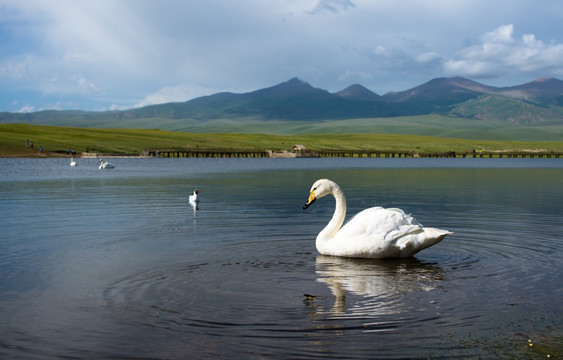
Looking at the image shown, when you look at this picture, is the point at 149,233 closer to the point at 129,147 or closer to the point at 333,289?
the point at 333,289

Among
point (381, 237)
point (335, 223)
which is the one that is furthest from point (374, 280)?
point (335, 223)

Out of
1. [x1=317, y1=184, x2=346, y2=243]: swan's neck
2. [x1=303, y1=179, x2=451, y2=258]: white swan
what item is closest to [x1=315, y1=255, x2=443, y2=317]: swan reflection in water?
[x1=303, y1=179, x2=451, y2=258]: white swan

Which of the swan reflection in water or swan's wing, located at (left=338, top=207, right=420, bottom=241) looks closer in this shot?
the swan reflection in water

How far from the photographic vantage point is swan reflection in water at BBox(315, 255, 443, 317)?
10.9 meters

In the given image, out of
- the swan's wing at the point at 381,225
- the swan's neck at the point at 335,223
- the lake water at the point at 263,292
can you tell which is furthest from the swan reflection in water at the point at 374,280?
the swan's wing at the point at 381,225

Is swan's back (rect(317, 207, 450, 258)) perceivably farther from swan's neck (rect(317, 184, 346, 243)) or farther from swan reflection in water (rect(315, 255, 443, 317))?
swan's neck (rect(317, 184, 346, 243))

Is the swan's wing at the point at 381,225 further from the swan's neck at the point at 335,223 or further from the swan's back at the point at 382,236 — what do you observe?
the swan's neck at the point at 335,223

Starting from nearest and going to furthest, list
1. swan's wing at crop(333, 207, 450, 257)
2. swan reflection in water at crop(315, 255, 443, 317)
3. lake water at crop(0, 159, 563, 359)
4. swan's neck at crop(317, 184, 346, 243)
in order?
1. lake water at crop(0, 159, 563, 359)
2. swan reflection in water at crop(315, 255, 443, 317)
3. swan's wing at crop(333, 207, 450, 257)
4. swan's neck at crop(317, 184, 346, 243)

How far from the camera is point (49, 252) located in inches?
650

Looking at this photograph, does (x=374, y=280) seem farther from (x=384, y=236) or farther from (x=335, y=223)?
(x=335, y=223)

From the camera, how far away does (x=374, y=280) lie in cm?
1302

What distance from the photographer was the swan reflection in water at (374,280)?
429 inches

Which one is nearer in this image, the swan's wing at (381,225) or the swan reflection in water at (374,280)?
the swan reflection in water at (374,280)

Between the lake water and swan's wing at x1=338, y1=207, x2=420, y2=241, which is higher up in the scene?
swan's wing at x1=338, y1=207, x2=420, y2=241
